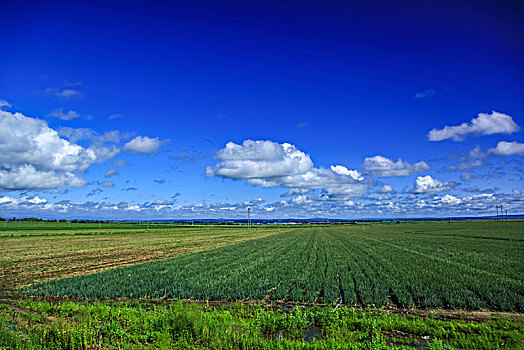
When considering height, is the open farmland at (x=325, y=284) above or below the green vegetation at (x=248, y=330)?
below

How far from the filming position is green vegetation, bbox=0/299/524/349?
893 centimetres

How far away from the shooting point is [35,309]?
13.4 meters

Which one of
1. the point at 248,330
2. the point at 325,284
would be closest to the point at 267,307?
the point at 248,330

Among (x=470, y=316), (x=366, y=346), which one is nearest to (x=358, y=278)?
(x=470, y=316)

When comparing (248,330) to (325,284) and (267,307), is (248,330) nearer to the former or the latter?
(267,307)

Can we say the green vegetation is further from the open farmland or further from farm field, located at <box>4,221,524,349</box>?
the open farmland

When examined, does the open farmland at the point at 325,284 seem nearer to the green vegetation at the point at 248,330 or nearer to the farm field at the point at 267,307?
the farm field at the point at 267,307


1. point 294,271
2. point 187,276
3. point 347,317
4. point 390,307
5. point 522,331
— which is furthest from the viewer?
point 294,271

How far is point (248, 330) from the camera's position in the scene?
1010 cm

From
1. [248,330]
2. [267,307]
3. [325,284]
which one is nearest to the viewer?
[248,330]

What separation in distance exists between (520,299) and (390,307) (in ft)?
19.9

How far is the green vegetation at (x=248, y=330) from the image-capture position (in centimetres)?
893

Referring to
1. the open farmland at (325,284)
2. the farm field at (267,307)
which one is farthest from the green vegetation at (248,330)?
the open farmland at (325,284)

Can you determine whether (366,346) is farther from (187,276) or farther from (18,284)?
(18,284)
